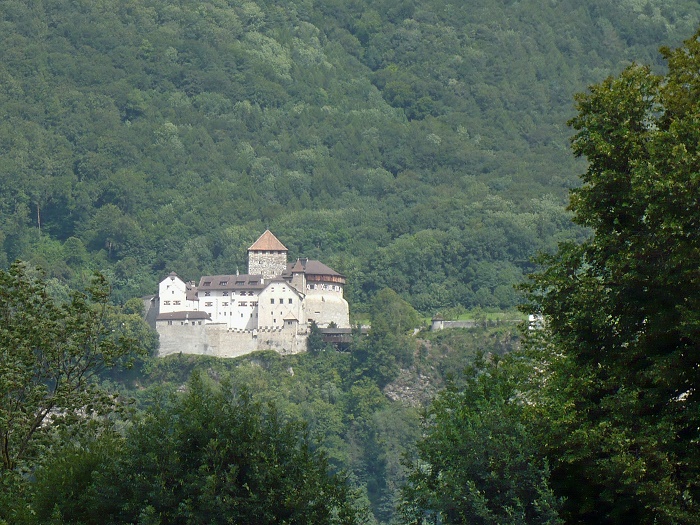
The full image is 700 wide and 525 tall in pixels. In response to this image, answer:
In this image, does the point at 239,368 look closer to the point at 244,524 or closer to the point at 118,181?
the point at 118,181

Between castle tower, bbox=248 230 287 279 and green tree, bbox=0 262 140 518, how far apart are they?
9082 cm

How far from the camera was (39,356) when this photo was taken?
1519 inches

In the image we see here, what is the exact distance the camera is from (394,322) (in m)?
124

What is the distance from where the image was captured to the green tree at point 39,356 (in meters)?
37.1

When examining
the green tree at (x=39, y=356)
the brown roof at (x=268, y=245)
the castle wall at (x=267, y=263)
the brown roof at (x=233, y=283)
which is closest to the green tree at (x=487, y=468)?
the green tree at (x=39, y=356)

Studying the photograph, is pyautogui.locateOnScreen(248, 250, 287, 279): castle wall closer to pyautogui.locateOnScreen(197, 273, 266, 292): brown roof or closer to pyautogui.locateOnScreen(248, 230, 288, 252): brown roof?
pyautogui.locateOnScreen(248, 230, 288, 252): brown roof

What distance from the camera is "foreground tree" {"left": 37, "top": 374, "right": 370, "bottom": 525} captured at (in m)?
33.7

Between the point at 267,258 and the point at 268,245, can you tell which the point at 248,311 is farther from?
the point at 268,245

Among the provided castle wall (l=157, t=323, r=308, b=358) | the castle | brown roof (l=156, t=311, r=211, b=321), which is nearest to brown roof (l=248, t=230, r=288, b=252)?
the castle

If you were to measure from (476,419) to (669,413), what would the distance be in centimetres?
664

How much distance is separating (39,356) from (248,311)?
8142 cm

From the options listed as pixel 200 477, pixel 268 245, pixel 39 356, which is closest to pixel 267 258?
pixel 268 245

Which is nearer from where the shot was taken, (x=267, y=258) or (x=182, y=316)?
(x=182, y=316)

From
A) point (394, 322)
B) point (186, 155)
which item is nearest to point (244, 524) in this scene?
point (394, 322)
